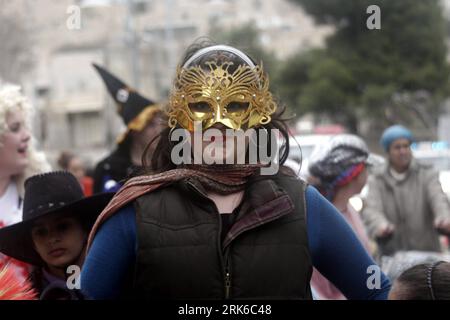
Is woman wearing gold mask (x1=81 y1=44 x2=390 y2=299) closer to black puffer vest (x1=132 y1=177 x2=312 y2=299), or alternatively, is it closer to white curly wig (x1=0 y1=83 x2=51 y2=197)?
black puffer vest (x1=132 y1=177 x2=312 y2=299)

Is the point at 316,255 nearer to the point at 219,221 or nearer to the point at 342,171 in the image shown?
the point at 219,221

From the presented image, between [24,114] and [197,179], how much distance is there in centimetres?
198

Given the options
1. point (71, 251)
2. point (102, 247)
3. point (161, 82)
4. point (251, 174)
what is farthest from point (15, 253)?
point (161, 82)

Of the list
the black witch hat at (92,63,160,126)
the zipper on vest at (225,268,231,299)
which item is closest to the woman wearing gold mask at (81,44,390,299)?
the zipper on vest at (225,268,231,299)

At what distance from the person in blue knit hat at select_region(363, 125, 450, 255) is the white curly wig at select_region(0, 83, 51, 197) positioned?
2364mm

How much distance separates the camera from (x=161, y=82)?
43688mm

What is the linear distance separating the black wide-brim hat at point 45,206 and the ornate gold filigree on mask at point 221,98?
0.67 metres

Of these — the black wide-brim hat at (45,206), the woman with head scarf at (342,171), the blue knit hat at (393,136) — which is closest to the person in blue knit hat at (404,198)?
the blue knit hat at (393,136)

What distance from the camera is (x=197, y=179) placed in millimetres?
2545

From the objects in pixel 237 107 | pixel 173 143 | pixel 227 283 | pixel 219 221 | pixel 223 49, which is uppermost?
pixel 223 49

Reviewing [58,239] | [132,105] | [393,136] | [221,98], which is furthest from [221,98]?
[393,136]

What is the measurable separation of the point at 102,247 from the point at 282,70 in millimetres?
26657

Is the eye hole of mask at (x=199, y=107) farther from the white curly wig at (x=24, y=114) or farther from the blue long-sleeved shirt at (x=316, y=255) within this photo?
the white curly wig at (x=24, y=114)
